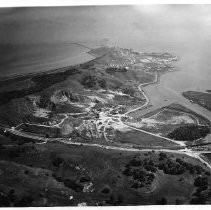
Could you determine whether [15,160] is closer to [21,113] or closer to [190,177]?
[21,113]

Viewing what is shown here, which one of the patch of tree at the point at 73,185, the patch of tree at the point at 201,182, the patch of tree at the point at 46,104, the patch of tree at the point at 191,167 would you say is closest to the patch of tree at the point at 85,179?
the patch of tree at the point at 73,185

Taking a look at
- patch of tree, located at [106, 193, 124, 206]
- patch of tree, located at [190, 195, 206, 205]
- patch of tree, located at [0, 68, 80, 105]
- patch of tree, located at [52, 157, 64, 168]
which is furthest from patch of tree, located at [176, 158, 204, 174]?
patch of tree, located at [0, 68, 80, 105]

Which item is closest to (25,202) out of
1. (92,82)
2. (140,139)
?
(140,139)

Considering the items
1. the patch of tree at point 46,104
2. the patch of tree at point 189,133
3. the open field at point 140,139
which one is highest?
the patch of tree at point 46,104

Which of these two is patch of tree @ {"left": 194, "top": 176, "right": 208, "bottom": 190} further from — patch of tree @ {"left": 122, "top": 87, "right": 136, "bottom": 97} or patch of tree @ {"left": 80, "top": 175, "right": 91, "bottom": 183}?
patch of tree @ {"left": 122, "top": 87, "right": 136, "bottom": 97}

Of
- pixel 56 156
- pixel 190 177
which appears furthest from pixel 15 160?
pixel 190 177

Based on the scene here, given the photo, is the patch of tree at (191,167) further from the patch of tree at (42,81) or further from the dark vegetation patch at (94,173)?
the patch of tree at (42,81)
